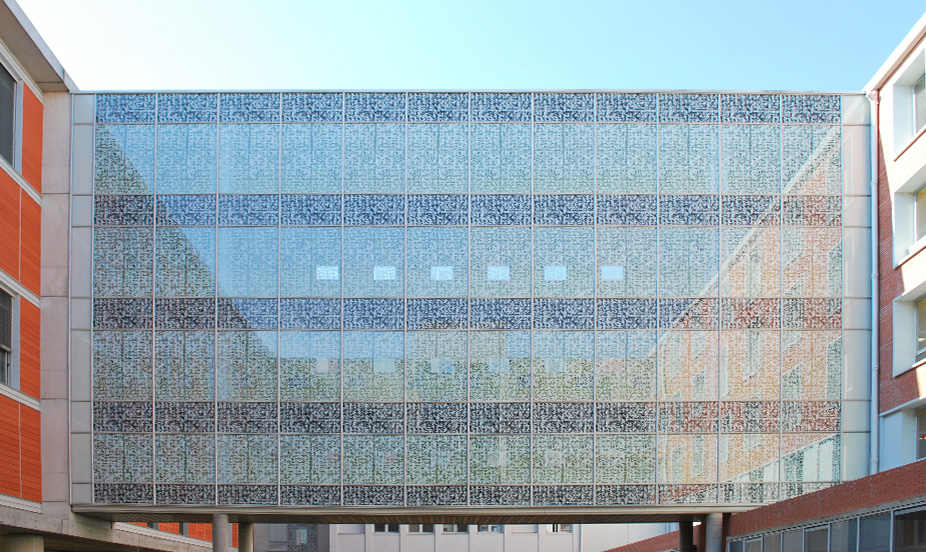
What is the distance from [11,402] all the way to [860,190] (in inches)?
888

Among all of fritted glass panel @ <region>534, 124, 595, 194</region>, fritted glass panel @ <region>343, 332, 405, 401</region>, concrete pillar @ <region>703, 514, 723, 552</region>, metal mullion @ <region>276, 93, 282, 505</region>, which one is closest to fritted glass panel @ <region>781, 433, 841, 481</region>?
concrete pillar @ <region>703, 514, 723, 552</region>

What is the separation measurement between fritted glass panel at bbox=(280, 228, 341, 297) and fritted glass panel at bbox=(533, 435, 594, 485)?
22.5 ft

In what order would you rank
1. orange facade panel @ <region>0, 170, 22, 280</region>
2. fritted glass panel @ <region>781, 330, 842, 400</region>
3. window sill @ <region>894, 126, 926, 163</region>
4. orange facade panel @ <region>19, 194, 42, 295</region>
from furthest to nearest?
fritted glass panel @ <region>781, 330, 842, 400</region>
orange facade panel @ <region>19, 194, 42, 295</region>
window sill @ <region>894, 126, 926, 163</region>
orange facade panel @ <region>0, 170, 22, 280</region>

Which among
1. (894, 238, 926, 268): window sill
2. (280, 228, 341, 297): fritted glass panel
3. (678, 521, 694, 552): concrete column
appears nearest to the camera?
(894, 238, 926, 268): window sill

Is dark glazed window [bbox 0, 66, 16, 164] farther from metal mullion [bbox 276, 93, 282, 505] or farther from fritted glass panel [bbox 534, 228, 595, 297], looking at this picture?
fritted glass panel [bbox 534, 228, 595, 297]

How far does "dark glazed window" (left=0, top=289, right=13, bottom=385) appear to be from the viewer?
23469 mm

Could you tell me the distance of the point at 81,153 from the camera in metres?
26.1

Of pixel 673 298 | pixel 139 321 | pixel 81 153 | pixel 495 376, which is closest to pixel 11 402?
pixel 139 321

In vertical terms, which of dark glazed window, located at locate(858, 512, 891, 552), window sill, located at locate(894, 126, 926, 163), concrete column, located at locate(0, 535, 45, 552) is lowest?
concrete column, located at locate(0, 535, 45, 552)

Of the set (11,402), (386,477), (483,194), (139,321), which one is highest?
(483,194)

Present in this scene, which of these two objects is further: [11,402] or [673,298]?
[673,298]

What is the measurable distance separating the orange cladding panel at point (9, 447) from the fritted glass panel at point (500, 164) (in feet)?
42.2

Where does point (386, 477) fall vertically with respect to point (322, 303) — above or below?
below

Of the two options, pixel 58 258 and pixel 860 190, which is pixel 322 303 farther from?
pixel 860 190
